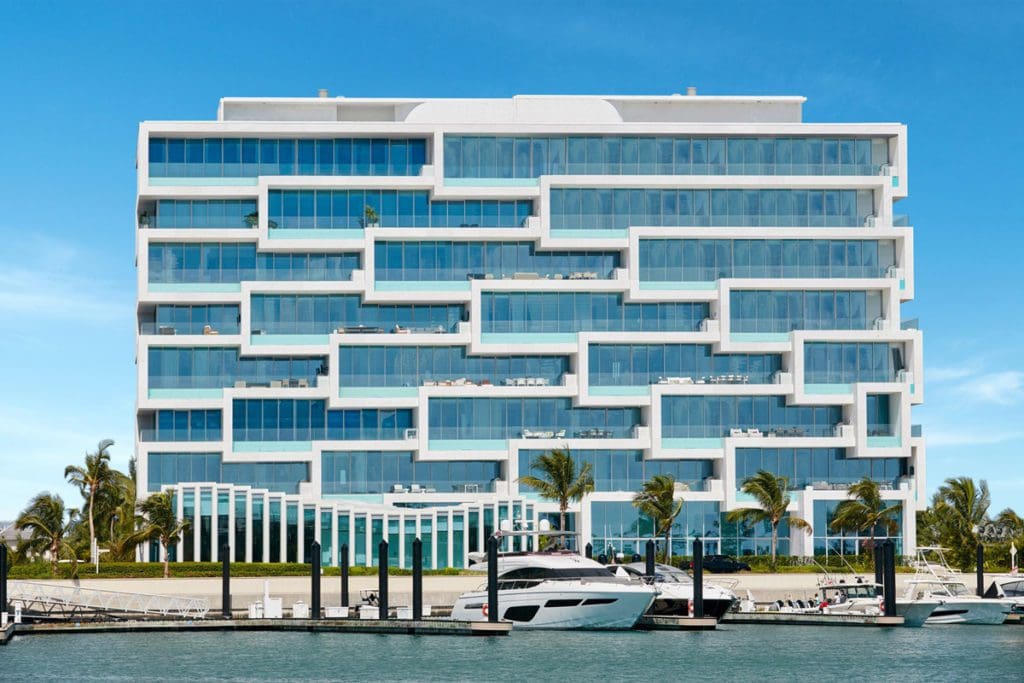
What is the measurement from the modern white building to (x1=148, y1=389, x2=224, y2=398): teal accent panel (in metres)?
0.18

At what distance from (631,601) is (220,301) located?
4051 centimetres

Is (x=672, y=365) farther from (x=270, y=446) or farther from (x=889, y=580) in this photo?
(x=889, y=580)

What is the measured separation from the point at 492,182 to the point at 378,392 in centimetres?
1507

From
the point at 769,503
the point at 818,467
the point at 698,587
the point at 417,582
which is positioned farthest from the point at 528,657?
the point at 818,467

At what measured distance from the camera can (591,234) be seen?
11488 centimetres

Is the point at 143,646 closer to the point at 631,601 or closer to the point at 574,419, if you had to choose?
the point at 631,601

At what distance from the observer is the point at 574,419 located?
113m

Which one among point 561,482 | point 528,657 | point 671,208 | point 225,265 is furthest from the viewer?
point 671,208

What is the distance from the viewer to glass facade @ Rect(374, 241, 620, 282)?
114 m

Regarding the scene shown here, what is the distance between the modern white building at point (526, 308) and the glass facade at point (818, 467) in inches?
6.4

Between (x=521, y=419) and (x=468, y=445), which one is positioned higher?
(x=521, y=419)

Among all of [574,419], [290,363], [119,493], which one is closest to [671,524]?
[574,419]

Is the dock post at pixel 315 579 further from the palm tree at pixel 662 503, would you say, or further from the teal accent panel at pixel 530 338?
the teal accent panel at pixel 530 338

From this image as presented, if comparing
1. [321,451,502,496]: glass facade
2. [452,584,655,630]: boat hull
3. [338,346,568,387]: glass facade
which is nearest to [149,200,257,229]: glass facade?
[338,346,568,387]: glass facade
